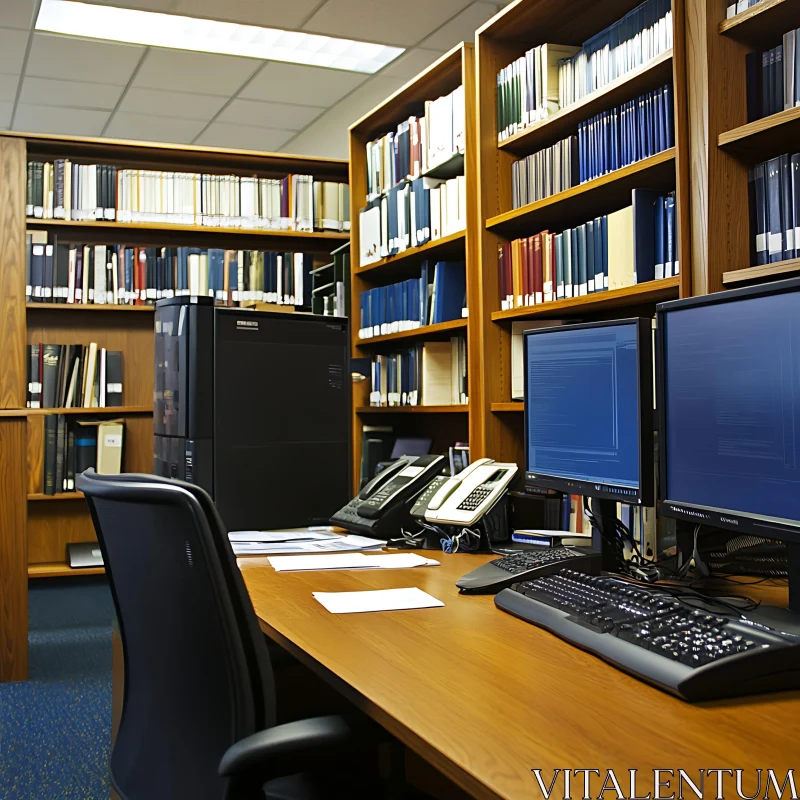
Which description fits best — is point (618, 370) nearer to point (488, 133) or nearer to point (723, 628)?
point (723, 628)

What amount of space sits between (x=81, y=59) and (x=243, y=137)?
5.28 feet

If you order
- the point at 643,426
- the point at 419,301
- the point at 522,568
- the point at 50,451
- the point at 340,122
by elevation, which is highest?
the point at 340,122

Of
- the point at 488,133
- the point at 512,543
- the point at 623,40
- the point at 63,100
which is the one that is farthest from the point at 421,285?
the point at 63,100

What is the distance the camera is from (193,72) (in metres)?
5.38

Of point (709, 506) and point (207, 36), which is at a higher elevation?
point (207, 36)

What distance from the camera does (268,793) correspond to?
1.25 m

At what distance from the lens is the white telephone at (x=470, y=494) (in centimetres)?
202

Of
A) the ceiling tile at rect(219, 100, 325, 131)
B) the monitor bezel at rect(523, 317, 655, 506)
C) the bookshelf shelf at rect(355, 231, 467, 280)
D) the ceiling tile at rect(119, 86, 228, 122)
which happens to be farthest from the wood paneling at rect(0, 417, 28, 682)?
the ceiling tile at rect(219, 100, 325, 131)

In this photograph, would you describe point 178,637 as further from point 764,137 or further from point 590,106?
point 590,106

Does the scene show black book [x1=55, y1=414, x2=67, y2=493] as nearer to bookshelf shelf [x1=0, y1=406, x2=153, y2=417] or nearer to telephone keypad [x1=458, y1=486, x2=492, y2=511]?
bookshelf shelf [x1=0, y1=406, x2=153, y2=417]

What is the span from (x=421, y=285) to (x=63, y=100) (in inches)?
147

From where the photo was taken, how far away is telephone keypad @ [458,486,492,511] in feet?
6.71

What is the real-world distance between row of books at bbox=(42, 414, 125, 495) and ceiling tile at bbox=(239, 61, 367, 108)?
7.73ft

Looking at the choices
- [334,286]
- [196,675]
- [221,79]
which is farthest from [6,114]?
[196,675]
